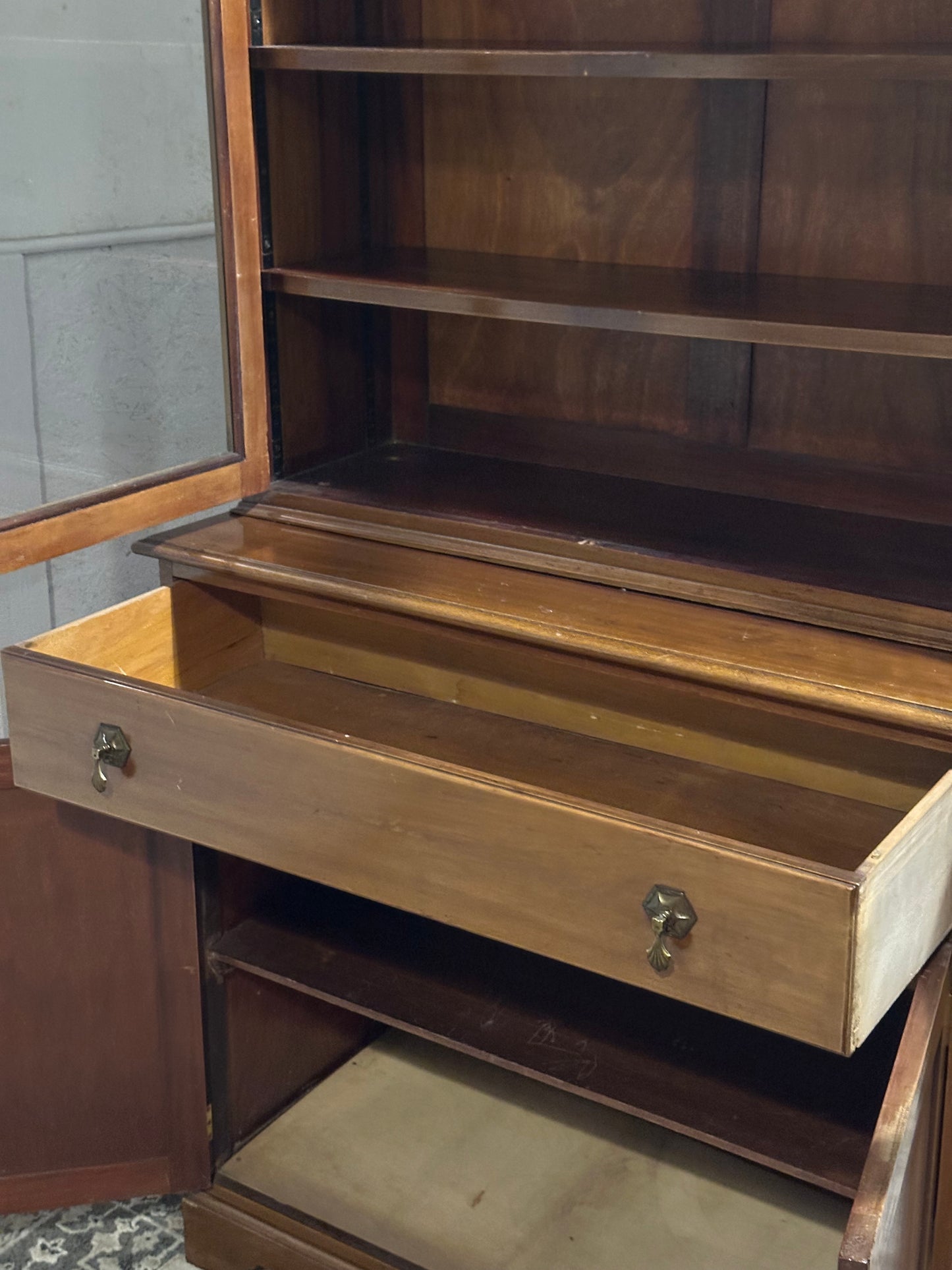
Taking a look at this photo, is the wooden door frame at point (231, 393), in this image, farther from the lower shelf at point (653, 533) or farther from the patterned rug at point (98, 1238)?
the patterned rug at point (98, 1238)

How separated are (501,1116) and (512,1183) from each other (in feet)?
0.41

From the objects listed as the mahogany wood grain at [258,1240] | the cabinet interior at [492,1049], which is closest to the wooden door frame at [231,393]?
the cabinet interior at [492,1049]

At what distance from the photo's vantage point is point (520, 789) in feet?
3.81

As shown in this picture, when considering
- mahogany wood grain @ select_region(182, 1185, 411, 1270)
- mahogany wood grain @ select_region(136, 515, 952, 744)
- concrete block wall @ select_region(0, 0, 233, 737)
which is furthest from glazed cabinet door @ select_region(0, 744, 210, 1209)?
mahogany wood grain @ select_region(136, 515, 952, 744)

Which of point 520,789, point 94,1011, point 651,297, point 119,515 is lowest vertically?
point 94,1011

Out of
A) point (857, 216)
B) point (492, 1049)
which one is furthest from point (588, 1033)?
point (857, 216)

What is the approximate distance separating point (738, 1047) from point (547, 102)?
110cm

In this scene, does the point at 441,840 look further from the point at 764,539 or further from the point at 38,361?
the point at 38,361

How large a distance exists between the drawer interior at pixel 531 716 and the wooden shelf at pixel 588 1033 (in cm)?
26

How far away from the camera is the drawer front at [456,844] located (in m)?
1.07

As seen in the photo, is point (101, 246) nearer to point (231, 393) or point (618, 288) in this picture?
point (231, 393)

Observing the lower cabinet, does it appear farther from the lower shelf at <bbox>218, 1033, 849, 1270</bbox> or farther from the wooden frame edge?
the wooden frame edge

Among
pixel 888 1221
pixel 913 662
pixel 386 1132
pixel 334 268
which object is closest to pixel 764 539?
pixel 913 662

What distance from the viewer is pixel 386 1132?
6.02 ft
